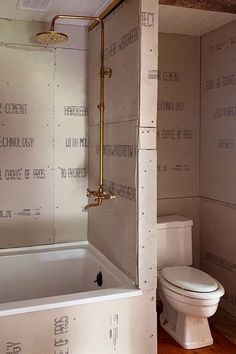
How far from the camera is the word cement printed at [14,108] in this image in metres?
2.80

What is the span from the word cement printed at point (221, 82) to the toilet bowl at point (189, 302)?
1448 millimetres

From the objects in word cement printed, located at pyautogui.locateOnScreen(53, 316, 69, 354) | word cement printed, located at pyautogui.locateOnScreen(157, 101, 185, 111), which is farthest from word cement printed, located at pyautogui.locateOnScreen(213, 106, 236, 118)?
word cement printed, located at pyautogui.locateOnScreen(53, 316, 69, 354)

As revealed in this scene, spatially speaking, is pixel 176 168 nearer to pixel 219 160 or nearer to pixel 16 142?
pixel 219 160

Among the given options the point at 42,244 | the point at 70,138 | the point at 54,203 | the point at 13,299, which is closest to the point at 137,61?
the point at 70,138

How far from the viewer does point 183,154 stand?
3.34 metres

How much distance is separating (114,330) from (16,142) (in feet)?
4.88

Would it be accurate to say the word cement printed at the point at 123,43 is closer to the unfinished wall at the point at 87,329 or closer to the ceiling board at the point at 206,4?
the ceiling board at the point at 206,4

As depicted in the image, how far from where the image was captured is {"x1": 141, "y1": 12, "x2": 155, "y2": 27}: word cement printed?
2.12 m

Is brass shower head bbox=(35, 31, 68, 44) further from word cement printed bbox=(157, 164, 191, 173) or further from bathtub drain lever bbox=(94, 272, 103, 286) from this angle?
bathtub drain lever bbox=(94, 272, 103, 286)

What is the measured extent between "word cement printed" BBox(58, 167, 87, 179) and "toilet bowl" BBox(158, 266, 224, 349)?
3.15 feet

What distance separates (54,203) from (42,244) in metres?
0.33

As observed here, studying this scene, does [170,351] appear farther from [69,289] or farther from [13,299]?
[13,299]

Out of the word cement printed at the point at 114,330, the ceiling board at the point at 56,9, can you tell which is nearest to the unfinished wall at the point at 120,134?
the ceiling board at the point at 56,9

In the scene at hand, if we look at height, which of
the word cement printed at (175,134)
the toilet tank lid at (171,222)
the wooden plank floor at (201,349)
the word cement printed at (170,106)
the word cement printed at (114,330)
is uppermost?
the word cement printed at (170,106)
